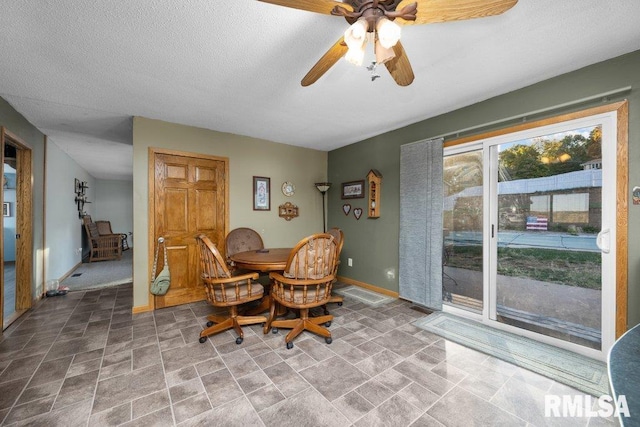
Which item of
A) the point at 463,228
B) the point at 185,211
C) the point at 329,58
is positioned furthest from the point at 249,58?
the point at 463,228

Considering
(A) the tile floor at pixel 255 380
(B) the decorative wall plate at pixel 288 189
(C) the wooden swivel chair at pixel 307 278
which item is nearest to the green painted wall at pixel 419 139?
(B) the decorative wall plate at pixel 288 189

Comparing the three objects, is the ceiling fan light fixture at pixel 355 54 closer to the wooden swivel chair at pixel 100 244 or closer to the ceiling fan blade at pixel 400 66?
the ceiling fan blade at pixel 400 66

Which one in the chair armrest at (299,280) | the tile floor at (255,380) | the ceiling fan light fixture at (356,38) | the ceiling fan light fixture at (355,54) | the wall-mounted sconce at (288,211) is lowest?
the tile floor at (255,380)

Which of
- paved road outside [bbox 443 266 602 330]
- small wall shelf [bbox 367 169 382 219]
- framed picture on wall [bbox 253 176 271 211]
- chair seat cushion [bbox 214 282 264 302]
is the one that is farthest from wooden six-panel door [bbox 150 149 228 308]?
paved road outside [bbox 443 266 602 330]

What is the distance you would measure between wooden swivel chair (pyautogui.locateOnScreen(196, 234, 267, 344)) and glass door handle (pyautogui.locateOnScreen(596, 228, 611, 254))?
292 centimetres

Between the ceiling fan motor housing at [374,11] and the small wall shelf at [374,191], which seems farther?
the small wall shelf at [374,191]

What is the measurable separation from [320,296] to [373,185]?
2060 mm

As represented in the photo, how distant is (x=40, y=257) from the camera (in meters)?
3.66

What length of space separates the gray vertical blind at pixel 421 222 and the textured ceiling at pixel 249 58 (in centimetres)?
53

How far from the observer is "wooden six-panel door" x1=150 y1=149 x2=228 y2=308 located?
3307 mm

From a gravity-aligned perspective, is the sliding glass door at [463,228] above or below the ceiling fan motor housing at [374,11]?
below

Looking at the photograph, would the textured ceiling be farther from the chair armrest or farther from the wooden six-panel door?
the chair armrest

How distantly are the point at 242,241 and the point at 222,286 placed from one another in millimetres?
1484

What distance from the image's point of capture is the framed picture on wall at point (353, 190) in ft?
13.8
